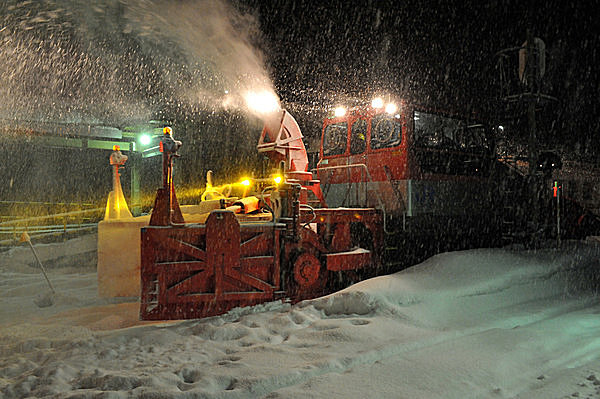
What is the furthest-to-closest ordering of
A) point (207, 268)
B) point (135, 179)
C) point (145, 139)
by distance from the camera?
1. point (135, 179)
2. point (145, 139)
3. point (207, 268)

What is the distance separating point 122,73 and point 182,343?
9.38 metres

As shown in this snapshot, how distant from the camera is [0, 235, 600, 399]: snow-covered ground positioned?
3.31m

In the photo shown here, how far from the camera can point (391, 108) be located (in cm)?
764

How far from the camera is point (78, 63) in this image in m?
11.3

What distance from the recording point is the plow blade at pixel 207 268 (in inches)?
208

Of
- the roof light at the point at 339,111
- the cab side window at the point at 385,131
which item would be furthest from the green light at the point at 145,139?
the cab side window at the point at 385,131

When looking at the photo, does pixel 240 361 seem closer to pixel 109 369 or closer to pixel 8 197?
pixel 109 369

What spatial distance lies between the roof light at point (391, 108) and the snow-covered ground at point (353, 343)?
104 inches

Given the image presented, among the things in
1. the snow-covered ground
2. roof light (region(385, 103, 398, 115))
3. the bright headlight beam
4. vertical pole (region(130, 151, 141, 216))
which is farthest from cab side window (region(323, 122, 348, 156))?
vertical pole (region(130, 151, 141, 216))

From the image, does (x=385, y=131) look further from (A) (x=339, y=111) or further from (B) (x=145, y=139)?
(B) (x=145, y=139)

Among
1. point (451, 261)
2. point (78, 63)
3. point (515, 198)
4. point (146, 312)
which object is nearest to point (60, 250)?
point (78, 63)

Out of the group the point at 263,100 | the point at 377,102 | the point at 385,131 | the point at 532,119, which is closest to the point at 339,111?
the point at 377,102

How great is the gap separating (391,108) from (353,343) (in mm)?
4697

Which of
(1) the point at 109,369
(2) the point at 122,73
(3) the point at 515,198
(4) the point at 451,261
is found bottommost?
(1) the point at 109,369
